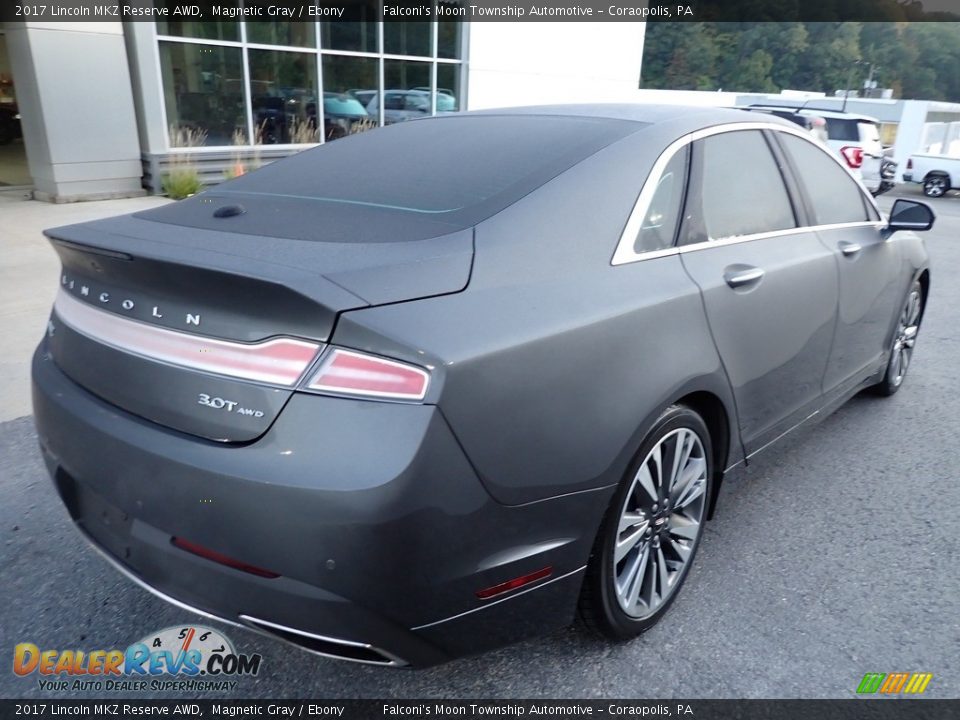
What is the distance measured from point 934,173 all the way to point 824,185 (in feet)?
63.3

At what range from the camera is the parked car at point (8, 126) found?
67.1ft

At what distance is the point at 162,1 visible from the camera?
36.3ft

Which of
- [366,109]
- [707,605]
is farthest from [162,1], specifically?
[707,605]

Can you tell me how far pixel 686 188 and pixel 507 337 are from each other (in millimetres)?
1163

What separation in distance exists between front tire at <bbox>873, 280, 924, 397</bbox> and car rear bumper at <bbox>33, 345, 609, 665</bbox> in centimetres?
325

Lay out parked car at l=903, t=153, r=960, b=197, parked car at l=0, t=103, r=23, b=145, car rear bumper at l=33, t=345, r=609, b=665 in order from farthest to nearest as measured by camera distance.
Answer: parked car at l=0, t=103, r=23, b=145 < parked car at l=903, t=153, r=960, b=197 < car rear bumper at l=33, t=345, r=609, b=665

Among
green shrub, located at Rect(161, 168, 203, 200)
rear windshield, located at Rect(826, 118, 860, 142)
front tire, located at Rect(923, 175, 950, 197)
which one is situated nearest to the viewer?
green shrub, located at Rect(161, 168, 203, 200)

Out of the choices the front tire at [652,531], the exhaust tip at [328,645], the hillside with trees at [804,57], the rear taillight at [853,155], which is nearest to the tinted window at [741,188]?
the front tire at [652,531]

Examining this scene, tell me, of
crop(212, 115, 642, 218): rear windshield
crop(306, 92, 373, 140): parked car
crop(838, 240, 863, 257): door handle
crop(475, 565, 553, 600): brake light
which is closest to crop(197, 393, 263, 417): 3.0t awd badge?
crop(475, 565, 553, 600): brake light

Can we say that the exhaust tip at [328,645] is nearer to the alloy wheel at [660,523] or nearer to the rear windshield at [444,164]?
the alloy wheel at [660,523]

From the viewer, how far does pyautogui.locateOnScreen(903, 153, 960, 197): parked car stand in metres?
19.1

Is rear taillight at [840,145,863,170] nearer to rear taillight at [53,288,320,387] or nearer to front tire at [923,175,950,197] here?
front tire at [923,175,950,197]

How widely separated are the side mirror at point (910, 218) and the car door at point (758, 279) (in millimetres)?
811

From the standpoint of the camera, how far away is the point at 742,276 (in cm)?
261
